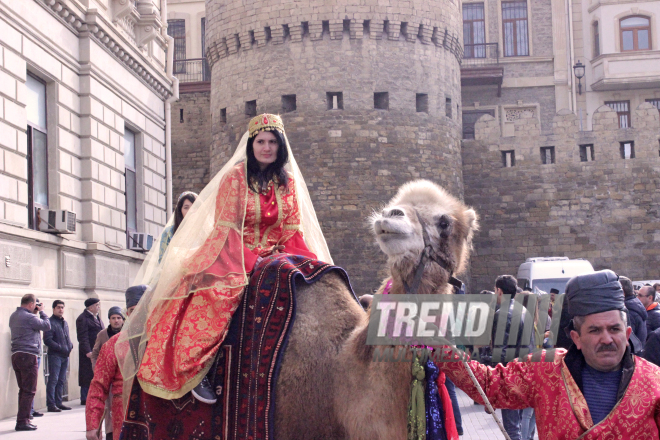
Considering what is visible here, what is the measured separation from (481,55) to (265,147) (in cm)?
3459

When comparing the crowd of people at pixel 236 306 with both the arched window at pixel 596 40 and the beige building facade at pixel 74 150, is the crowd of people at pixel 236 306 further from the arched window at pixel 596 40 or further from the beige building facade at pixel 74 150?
the arched window at pixel 596 40

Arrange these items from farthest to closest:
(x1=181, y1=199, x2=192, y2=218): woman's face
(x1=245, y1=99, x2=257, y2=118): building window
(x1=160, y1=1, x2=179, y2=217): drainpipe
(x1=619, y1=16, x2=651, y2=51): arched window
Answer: (x1=619, y1=16, x2=651, y2=51): arched window, (x1=245, y1=99, x2=257, y2=118): building window, (x1=160, y1=1, x2=179, y2=217): drainpipe, (x1=181, y1=199, x2=192, y2=218): woman's face

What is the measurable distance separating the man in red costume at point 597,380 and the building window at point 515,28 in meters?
36.1

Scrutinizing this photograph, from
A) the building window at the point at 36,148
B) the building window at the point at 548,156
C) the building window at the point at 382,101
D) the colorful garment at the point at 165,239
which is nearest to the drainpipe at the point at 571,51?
the building window at the point at 548,156

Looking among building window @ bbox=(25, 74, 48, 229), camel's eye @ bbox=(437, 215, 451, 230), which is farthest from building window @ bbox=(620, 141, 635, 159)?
camel's eye @ bbox=(437, 215, 451, 230)

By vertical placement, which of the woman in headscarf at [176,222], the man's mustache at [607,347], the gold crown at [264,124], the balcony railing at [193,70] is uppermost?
the balcony railing at [193,70]

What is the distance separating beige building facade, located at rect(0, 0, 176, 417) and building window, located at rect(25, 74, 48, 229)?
17 millimetres

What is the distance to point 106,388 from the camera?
510cm

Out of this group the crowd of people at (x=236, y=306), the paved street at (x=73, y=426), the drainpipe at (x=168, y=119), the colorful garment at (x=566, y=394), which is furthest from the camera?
the drainpipe at (x=168, y=119)

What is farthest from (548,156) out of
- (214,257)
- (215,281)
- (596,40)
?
(215,281)

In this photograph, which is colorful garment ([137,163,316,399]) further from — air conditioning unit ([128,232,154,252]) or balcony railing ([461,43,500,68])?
balcony railing ([461,43,500,68])

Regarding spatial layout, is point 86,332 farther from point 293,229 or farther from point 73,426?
point 293,229

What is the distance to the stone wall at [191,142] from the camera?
105 ft

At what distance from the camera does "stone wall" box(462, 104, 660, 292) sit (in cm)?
2891
